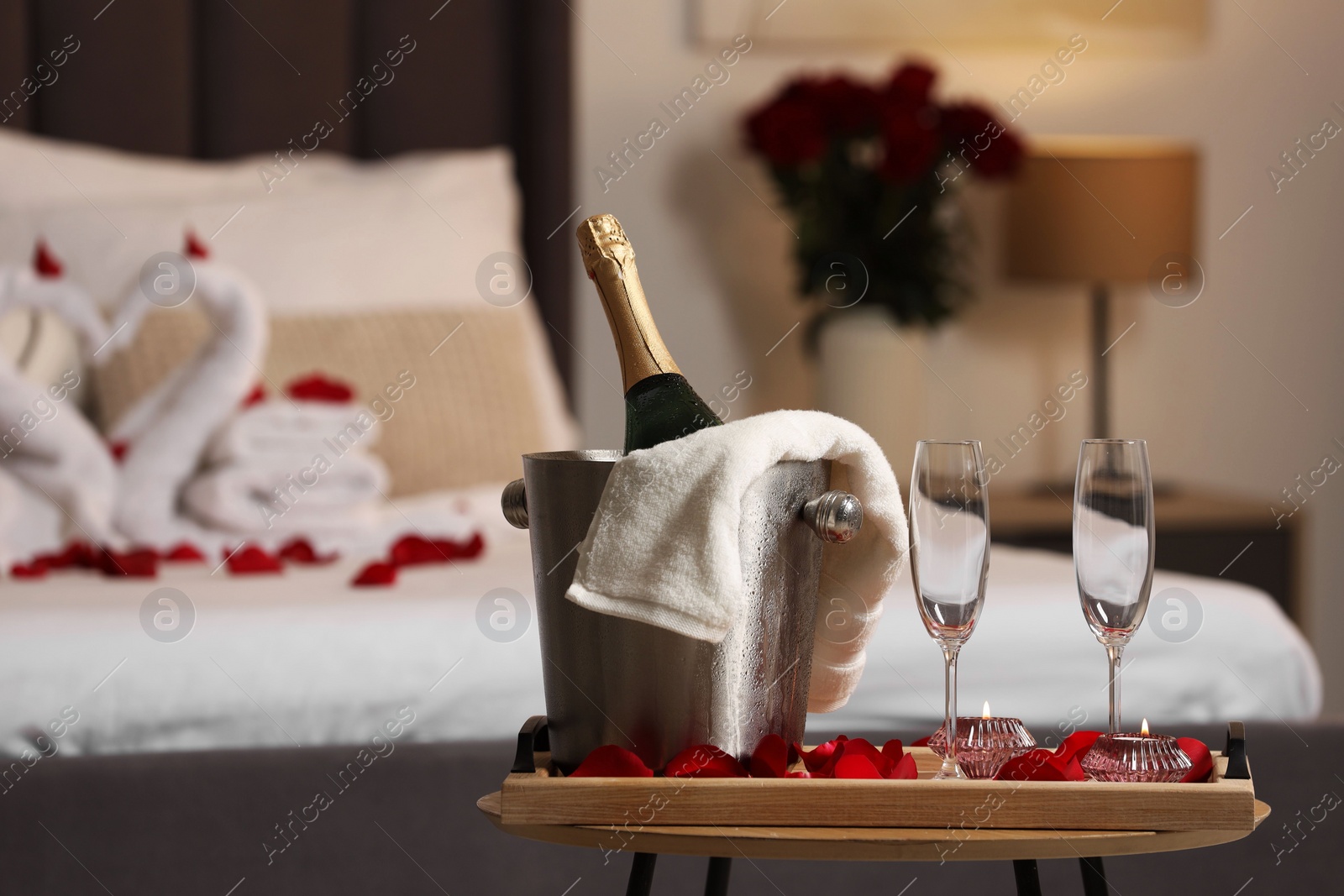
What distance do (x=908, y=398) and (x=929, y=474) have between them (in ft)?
6.26

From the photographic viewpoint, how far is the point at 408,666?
3.99 ft

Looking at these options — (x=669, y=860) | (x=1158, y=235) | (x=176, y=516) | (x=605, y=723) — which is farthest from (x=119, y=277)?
(x=1158, y=235)

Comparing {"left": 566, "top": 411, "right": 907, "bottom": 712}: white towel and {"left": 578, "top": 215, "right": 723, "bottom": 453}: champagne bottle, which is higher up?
{"left": 578, "top": 215, "right": 723, "bottom": 453}: champagne bottle

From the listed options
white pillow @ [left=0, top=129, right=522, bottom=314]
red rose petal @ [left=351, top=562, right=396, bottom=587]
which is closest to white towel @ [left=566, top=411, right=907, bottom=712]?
red rose petal @ [left=351, top=562, right=396, bottom=587]

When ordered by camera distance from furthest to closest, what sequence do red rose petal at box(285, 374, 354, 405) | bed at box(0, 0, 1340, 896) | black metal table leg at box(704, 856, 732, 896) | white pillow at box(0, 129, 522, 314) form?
1. white pillow at box(0, 129, 522, 314)
2. red rose petal at box(285, 374, 354, 405)
3. bed at box(0, 0, 1340, 896)
4. black metal table leg at box(704, 856, 732, 896)

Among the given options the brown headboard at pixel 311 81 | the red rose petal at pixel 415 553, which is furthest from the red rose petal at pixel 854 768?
the brown headboard at pixel 311 81

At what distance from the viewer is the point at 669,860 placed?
1.24 m

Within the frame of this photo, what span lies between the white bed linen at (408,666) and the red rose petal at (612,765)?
0.52 m

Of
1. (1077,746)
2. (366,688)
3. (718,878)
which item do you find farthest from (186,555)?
(1077,746)

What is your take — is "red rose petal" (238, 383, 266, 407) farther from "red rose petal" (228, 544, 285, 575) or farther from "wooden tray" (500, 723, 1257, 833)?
"wooden tray" (500, 723, 1257, 833)

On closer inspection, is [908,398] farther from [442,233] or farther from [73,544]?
[73,544]

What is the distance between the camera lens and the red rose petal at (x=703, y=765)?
716mm

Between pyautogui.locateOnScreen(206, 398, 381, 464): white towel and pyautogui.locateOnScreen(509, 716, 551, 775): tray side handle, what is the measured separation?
3.03 feet

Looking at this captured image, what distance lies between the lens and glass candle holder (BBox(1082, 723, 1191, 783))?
74cm
